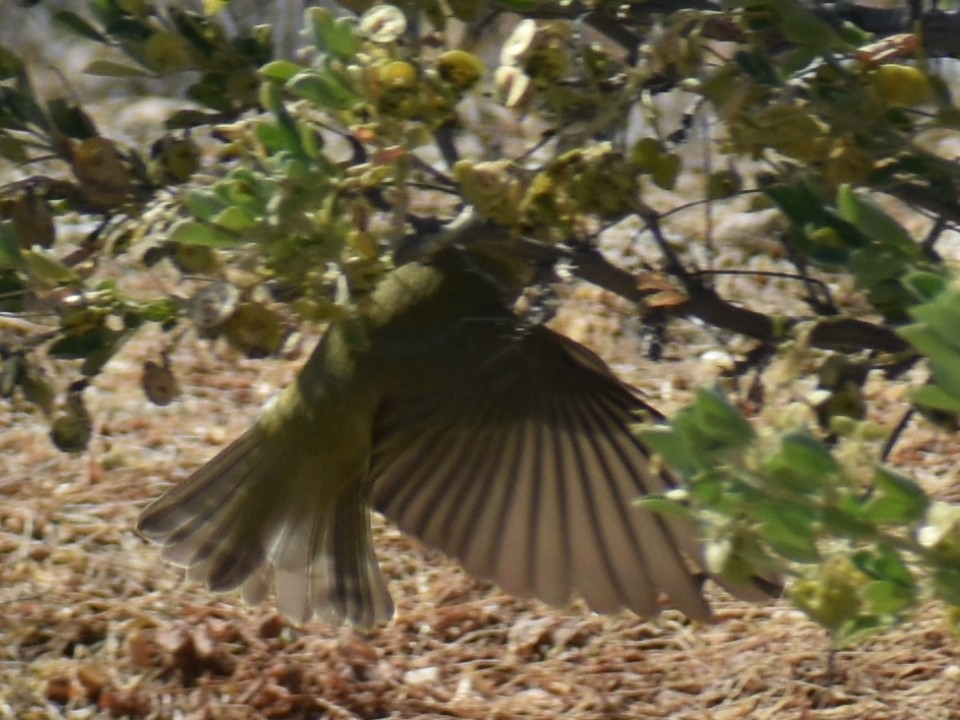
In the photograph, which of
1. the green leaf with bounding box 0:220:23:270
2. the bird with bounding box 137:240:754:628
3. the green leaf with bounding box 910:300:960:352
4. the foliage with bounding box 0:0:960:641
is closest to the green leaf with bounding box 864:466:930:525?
the foliage with bounding box 0:0:960:641

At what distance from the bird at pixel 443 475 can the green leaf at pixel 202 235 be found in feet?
3.47

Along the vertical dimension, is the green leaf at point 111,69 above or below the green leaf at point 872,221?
below

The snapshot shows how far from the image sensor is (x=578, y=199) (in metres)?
1.54

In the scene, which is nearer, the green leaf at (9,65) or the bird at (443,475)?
the green leaf at (9,65)

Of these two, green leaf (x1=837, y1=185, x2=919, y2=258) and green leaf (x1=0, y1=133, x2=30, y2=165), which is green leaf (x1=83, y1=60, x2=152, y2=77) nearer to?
green leaf (x1=0, y1=133, x2=30, y2=165)

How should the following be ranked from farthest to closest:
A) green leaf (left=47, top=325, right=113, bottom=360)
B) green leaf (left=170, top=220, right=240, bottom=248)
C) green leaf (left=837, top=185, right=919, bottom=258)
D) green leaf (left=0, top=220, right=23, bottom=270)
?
green leaf (left=47, top=325, right=113, bottom=360) → green leaf (left=0, top=220, right=23, bottom=270) → green leaf (left=170, top=220, right=240, bottom=248) → green leaf (left=837, top=185, right=919, bottom=258)

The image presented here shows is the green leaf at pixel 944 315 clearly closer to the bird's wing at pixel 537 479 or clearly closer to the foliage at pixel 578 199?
the foliage at pixel 578 199

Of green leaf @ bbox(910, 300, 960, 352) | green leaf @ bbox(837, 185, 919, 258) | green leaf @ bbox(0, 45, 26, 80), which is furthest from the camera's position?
green leaf @ bbox(0, 45, 26, 80)

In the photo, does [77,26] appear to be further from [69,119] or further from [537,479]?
[537,479]

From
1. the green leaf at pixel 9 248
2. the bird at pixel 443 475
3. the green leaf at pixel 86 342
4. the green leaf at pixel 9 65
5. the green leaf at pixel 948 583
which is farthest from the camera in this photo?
the bird at pixel 443 475

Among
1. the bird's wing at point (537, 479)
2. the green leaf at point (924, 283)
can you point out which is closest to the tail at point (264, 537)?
the bird's wing at point (537, 479)

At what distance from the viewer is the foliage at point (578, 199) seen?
1.07 meters

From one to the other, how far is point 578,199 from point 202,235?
1.39 feet

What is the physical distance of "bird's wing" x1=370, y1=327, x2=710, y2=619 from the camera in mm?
2592
